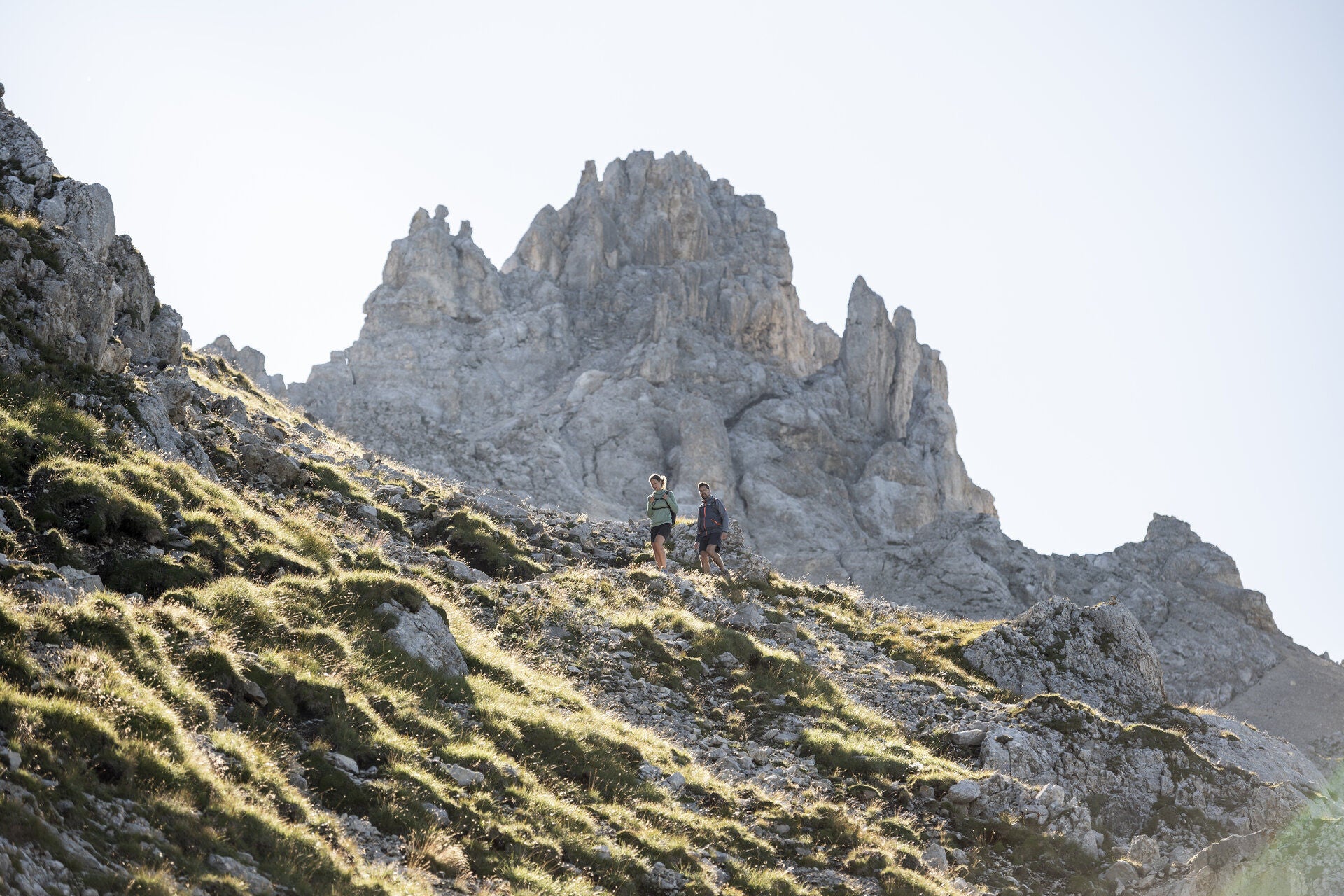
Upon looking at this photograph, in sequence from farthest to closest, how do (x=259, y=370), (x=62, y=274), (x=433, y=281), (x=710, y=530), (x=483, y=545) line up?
(x=433, y=281) < (x=259, y=370) < (x=710, y=530) < (x=483, y=545) < (x=62, y=274)

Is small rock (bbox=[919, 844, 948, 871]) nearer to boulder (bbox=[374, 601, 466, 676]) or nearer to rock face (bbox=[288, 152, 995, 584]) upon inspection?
boulder (bbox=[374, 601, 466, 676])

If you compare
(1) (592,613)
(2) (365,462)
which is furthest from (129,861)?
(2) (365,462)

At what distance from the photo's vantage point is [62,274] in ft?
61.5

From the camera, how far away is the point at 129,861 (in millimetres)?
7902

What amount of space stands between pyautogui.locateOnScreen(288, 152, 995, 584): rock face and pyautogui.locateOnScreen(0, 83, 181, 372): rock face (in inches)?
2856

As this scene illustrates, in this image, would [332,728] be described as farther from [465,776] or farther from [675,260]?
[675,260]

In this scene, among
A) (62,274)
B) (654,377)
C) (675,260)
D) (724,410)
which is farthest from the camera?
(675,260)

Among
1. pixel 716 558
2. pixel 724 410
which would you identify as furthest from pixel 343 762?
pixel 724 410

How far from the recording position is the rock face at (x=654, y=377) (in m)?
114

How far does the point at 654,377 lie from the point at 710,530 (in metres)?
104

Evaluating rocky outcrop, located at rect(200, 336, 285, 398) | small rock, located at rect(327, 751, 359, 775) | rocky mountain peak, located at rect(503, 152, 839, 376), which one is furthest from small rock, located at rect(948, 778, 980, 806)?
rocky mountain peak, located at rect(503, 152, 839, 376)

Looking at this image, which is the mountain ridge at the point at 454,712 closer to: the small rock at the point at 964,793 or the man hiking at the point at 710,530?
the small rock at the point at 964,793

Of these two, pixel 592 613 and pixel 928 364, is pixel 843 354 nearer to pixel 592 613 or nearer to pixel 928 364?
pixel 928 364

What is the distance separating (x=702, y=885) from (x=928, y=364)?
158 m
